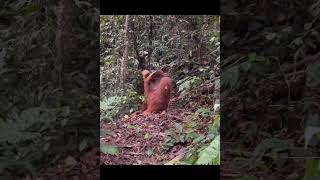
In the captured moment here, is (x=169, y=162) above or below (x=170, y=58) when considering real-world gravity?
below

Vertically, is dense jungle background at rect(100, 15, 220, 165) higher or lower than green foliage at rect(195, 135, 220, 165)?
higher

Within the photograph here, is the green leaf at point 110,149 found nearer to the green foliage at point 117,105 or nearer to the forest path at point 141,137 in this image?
the forest path at point 141,137

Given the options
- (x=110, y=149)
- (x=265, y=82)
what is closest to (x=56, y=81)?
(x=110, y=149)

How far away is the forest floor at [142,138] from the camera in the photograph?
335 centimetres

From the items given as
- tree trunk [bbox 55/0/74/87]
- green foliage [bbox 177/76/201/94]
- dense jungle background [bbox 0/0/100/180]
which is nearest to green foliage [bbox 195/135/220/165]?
green foliage [bbox 177/76/201/94]

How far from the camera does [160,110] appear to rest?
3.49 meters

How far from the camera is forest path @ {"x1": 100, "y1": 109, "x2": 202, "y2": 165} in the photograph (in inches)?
132

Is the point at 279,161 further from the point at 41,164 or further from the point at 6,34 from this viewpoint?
the point at 6,34

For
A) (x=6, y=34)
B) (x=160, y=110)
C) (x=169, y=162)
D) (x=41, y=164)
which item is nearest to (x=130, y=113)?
(x=160, y=110)

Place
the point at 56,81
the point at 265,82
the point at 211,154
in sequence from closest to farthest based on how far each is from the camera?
the point at 211,154 < the point at 265,82 < the point at 56,81

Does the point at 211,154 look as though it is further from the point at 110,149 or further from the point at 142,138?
the point at 110,149

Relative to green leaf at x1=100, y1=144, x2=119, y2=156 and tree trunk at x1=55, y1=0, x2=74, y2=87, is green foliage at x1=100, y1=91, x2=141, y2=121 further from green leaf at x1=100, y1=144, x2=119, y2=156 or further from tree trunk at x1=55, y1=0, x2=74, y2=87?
tree trunk at x1=55, y1=0, x2=74, y2=87

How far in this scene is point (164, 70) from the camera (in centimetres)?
342

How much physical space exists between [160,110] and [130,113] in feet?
0.69
